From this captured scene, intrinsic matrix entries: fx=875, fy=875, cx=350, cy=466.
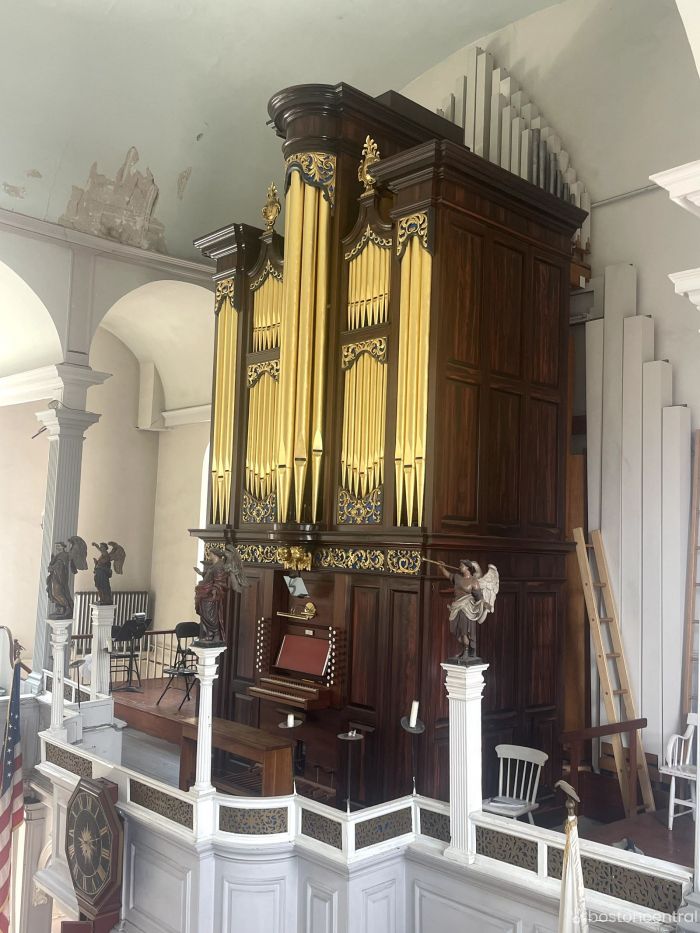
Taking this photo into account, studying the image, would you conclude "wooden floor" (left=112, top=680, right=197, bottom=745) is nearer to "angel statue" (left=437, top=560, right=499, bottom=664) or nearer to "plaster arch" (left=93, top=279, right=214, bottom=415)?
"angel statue" (left=437, top=560, right=499, bottom=664)

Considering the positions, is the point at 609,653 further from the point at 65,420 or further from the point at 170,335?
the point at 170,335

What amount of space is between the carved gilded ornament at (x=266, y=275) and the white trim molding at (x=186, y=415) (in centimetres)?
487

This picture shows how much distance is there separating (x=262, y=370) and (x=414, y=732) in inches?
159

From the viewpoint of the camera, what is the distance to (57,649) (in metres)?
8.98

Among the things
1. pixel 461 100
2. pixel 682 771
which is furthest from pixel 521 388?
pixel 461 100

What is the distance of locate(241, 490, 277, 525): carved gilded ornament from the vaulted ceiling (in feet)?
14.7

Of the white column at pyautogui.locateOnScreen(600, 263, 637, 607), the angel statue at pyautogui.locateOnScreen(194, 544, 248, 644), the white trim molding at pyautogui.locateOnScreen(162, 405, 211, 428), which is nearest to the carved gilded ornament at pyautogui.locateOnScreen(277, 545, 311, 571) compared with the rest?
the angel statue at pyautogui.locateOnScreen(194, 544, 248, 644)

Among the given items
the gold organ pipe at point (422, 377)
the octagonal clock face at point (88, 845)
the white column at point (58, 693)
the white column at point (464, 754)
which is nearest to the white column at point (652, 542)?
the gold organ pipe at point (422, 377)

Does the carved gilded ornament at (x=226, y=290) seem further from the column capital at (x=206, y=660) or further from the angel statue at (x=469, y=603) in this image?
the angel statue at (x=469, y=603)

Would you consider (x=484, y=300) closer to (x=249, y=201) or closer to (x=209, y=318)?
(x=249, y=201)

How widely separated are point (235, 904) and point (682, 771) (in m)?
3.61

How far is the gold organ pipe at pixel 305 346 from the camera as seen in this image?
26.1 ft

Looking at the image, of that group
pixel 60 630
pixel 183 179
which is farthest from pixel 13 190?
pixel 60 630

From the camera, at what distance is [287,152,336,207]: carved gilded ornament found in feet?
27.1
